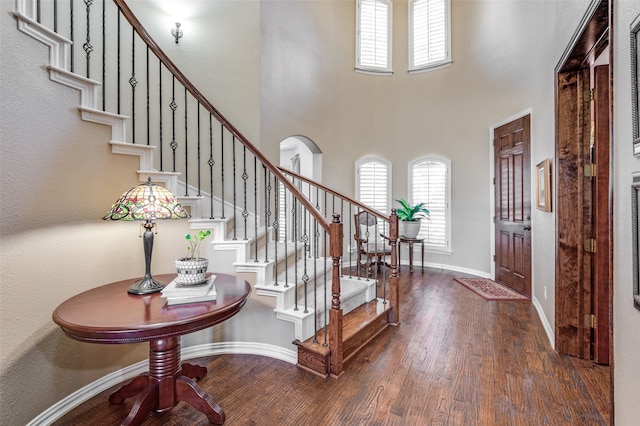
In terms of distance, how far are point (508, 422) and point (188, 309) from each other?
1870 millimetres

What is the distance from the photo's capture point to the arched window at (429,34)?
5.39m

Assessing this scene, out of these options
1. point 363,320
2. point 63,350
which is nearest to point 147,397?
point 63,350

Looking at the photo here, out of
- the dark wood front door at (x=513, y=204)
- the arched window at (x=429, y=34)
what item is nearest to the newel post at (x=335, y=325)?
the dark wood front door at (x=513, y=204)

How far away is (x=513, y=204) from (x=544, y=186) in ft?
4.80

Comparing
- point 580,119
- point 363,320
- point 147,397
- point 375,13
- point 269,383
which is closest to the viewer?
point 147,397

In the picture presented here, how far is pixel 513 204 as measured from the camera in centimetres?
425

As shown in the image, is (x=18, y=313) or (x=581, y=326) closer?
(x=18, y=313)

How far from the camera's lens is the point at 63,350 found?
1.79 m

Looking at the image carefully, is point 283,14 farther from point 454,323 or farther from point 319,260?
point 454,323

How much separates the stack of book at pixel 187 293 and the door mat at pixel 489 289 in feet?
11.6

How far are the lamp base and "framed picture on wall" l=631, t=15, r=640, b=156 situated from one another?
2.40 metres

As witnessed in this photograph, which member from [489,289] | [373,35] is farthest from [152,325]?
[373,35]

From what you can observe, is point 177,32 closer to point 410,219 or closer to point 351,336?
point 351,336

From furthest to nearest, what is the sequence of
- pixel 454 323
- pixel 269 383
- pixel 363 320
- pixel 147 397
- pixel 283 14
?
pixel 283 14 → pixel 454 323 → pixel 363 320 → pixel 269 383 → pixel 147 397
